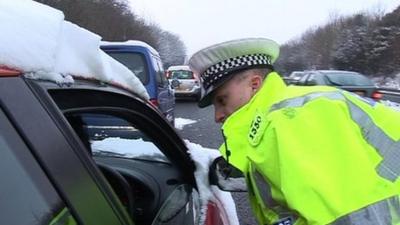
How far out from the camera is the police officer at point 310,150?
1498 millimetres

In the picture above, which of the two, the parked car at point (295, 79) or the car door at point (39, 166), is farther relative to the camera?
the parked car at point (295, 79)

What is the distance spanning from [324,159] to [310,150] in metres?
0.04

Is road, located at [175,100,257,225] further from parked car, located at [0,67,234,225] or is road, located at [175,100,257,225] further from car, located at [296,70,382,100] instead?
parked car, located at [0,67,234,225]

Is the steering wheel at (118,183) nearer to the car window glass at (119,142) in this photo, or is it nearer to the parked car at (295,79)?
the car window glass at (119,142)

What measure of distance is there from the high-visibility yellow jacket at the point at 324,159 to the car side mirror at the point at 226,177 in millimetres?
512

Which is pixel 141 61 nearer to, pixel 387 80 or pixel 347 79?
pixel 347 79

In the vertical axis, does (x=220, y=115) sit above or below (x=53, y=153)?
below

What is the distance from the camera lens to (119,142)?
3453 mm

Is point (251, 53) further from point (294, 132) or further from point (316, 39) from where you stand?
point (316, 39)

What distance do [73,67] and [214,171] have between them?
3.85 ft

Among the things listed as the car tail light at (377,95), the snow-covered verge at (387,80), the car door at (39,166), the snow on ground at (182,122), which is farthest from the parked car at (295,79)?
the car door at (39,166)

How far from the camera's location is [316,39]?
3034 inches

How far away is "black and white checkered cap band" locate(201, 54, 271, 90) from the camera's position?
76.1 inches

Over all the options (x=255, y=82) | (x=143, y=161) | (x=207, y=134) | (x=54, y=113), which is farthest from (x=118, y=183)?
(x=207, y=134)
